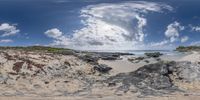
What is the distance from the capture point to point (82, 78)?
28500 mm

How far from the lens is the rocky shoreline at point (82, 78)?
81.4 ft

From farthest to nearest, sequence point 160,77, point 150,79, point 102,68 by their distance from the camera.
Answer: point 102,68 → point 160,77 → point 150,79

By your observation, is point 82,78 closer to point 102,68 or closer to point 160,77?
point 102,68

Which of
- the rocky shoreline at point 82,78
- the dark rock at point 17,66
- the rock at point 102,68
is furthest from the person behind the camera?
the rock at point 102,68

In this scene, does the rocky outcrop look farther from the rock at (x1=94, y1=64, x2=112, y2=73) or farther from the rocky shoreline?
the rock at (x1=94, y1=64, x2=112, y2=73)

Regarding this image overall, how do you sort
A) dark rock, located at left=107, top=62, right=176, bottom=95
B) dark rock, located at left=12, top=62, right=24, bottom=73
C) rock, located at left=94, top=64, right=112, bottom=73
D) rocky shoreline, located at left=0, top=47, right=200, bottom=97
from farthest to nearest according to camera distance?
rock, located at left=94, top=64, right=112, bottom=73, dark rock, located at left=12, top=62, right=24, bottom=73, dark rock, located at left=107, top=62, right=176, bottom=95, rocky shoreline, located at left=0, top=47, right=200, bottom=97

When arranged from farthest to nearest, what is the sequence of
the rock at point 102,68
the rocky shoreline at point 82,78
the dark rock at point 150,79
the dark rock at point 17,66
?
the rock at point 102,68
the dark rock at point 17,66
the dark rock at point 150,79
the rocky shoreline at point 82,78

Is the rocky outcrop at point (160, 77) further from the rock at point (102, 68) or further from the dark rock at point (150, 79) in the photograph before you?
the rock at point (102, 68)

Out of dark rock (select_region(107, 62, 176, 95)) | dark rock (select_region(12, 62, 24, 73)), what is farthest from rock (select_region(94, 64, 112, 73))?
dark rock (select_region(12, 62, 24, 73))

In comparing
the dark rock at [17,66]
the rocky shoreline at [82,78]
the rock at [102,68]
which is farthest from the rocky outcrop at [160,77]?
the dark rock at [17,66]

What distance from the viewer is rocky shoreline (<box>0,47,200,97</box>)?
24.8m

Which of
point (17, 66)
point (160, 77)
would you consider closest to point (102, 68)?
point (160, 77)

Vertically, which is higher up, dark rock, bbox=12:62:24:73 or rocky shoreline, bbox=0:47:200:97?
dark rock, bbox=12:62:24:73

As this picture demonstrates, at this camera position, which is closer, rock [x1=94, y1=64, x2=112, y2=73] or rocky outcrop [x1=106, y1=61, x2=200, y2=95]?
rocky outcrop [x1=106, y1=61, x2=200, y2=95]
